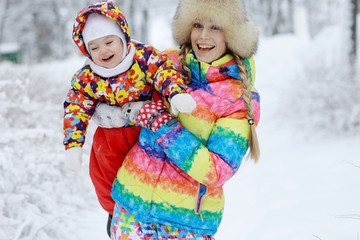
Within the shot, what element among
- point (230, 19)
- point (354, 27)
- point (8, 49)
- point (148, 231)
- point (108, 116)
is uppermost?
point (8, 49)

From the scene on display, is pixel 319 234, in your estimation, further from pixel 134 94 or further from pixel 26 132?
pixel 26 132

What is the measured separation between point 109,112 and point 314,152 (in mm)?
4109

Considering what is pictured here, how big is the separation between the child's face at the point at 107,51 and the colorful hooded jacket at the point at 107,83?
2.4 inches

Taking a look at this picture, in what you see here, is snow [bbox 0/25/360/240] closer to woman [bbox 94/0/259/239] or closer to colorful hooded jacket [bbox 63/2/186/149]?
woman [bbox 94/0/259/239]

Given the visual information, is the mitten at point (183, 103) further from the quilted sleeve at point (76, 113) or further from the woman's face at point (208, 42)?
the quilted sleeve at point (76, 113)

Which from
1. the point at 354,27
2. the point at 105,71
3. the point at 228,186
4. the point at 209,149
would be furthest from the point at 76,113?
the point at 354,27

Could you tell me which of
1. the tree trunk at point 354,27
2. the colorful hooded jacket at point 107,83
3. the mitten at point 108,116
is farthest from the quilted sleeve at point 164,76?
the tree trunk at point 354,27

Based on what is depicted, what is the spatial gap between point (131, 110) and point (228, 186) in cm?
312

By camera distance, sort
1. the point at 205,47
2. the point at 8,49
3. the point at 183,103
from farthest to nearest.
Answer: the point at 8,49 → the point at 205,47 → the point at 183,103

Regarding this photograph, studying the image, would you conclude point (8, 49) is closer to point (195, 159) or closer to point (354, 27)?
point (354, 27)

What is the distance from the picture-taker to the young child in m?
1.82

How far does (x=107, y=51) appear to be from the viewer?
5.99ft

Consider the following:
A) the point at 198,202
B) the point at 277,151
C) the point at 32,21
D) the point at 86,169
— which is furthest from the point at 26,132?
the point at 32,21

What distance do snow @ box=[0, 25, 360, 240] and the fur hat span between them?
3.21 ft
